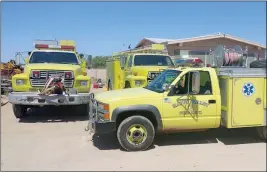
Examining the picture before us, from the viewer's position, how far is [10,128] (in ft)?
26.3

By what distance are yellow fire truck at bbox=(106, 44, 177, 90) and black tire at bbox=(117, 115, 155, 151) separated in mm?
4049

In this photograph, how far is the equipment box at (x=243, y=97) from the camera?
603cm

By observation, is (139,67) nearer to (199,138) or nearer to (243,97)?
(199,138)

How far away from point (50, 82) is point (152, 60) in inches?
164

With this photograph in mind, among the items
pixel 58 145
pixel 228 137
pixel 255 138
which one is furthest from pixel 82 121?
pixel 255 138

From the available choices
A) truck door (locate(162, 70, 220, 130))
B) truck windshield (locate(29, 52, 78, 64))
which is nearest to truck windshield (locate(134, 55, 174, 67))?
truck windshield (locate(29, 52, 78, 64))

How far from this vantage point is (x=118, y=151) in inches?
236

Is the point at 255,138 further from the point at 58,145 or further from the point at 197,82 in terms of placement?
the point at 58,145

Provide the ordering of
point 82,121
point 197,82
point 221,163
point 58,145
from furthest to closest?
1. point 82,121
2. point 58,145
3. point 197,82
4. point 221,163

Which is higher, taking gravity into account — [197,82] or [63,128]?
[197,82]

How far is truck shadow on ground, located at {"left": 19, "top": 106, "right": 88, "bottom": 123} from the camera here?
9.12 m

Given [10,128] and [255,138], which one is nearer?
[255,138]

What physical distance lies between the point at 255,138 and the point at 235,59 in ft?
6.10

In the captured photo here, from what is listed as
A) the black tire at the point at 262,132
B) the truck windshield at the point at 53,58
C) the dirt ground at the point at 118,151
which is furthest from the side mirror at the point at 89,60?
the black tire at the point at 262,132
